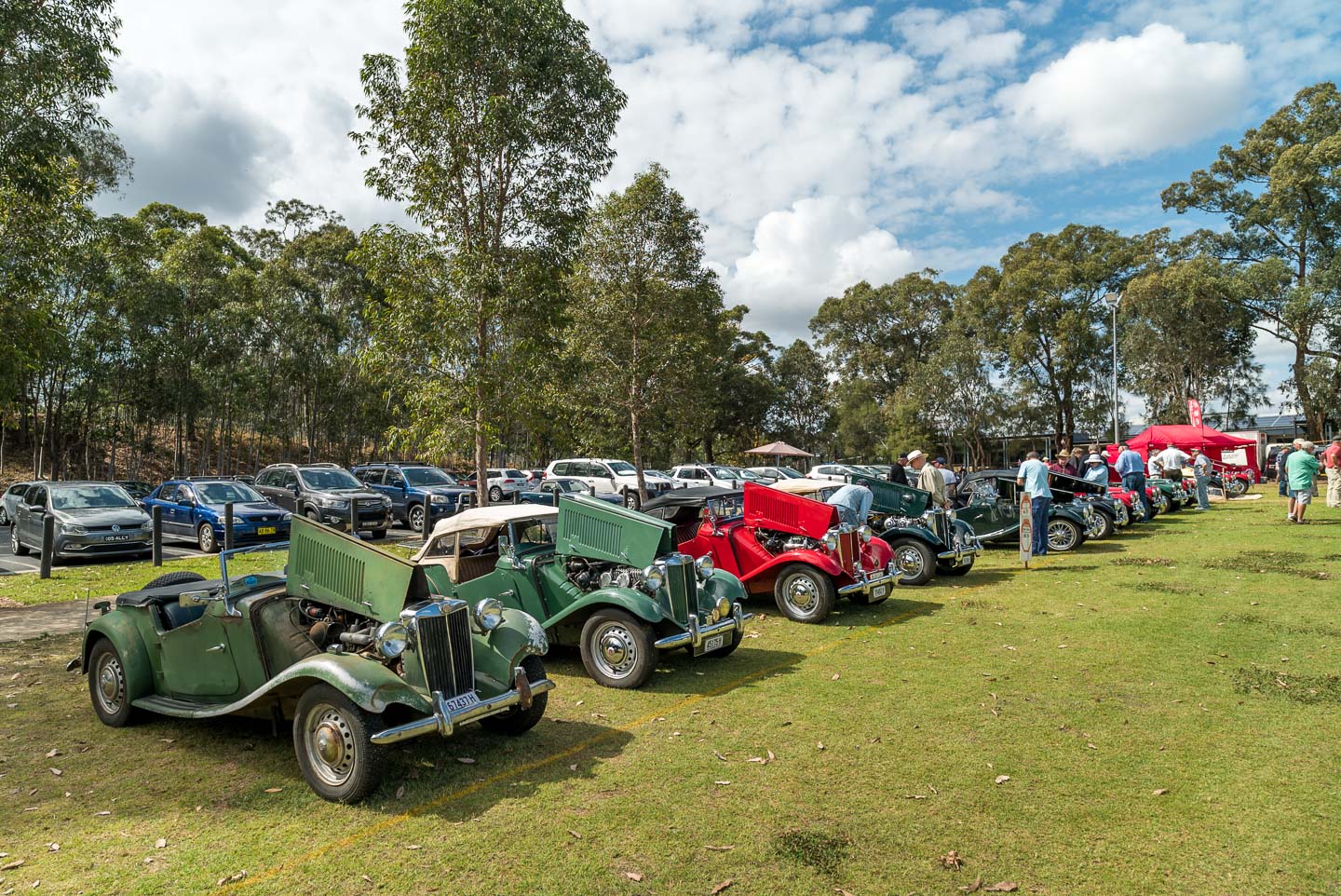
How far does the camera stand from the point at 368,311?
12547mm

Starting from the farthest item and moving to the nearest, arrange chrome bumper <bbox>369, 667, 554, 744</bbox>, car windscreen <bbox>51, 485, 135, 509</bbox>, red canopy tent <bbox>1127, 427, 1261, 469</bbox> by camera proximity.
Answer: red canopy tent <bbox>1127, 427, 1261, 469</bbox> → car windscreen <bbox>51, 485, 135, 509</bbox> → chrome bumper <bbox>369, 667, 554, 744</bbox>

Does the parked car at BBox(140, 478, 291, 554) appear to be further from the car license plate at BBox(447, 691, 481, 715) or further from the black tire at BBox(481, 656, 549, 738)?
the car license plate at BBox(447, 691, 481, 715)

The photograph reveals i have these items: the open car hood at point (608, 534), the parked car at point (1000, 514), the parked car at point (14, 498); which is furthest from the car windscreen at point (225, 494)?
the parked car at point (1000, 514)

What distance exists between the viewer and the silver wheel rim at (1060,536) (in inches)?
539

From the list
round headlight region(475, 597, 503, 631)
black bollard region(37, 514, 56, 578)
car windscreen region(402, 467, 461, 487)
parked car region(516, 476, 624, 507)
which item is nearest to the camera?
round headlight region(475, 597, 503, 631)

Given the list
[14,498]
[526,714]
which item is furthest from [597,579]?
[14,498]

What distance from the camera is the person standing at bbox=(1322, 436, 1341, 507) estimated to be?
16812mm

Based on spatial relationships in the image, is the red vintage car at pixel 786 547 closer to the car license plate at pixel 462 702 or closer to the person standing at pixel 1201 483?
the car license plate at pixel 462 702

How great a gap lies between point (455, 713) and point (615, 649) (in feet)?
6.97

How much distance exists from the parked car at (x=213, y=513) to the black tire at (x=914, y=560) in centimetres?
1137

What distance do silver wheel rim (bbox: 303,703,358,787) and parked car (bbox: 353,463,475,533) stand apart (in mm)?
14557

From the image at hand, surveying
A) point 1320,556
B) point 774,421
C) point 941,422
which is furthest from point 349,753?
point 774,421

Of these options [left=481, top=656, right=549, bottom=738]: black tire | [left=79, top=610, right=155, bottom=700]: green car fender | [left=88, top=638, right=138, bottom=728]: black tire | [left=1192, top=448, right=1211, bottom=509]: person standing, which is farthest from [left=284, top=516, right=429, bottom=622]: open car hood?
[left=1192, top=448, right=1211, bottom=509]: person standing

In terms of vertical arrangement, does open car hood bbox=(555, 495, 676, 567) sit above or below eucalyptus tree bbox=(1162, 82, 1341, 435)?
below
